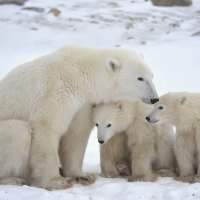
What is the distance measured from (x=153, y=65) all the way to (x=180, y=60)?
100cm

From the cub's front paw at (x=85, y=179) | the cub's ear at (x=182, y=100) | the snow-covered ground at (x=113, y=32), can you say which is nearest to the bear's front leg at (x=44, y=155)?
the cub's front paw at (x=85, y=179)

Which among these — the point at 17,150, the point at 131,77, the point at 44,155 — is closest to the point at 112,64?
the point at 131,77

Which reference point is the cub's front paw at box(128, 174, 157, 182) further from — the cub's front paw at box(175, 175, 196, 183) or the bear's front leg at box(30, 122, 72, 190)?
the bear's front leg at box(30, 122, 72, 190)

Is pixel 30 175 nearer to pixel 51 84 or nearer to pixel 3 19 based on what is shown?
pixel 51 84

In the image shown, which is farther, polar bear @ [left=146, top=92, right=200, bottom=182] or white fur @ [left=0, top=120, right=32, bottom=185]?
polar bear @ [left=146, top=92, right=200, bottom=182]

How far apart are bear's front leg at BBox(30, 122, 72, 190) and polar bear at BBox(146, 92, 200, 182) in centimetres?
122

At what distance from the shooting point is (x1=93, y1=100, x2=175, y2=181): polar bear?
16.6ft

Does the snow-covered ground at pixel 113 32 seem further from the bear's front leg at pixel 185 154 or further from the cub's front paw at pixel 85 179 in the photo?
the bear's front leg at pixel 185 154

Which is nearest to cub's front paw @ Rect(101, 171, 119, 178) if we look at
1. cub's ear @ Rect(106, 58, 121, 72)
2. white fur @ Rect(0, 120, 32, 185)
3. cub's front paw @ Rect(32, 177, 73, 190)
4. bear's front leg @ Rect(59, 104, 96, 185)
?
bear's front leg @ Rect(59, 104, 96, 185)

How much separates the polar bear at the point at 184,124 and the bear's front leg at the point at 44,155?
122 cm

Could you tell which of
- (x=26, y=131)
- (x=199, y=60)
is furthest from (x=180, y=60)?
(x=26, y=131)

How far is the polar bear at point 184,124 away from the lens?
16.1ft

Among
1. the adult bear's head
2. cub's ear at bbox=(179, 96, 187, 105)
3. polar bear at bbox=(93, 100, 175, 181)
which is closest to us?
the adult bear's head

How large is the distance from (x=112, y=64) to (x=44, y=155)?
4.07 ft
